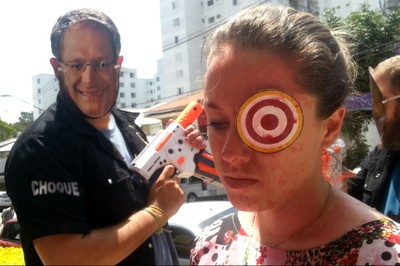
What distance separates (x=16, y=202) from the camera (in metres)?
1.42

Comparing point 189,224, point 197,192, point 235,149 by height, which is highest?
point 235,149

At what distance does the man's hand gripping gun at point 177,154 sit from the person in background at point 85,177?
0.04 metres

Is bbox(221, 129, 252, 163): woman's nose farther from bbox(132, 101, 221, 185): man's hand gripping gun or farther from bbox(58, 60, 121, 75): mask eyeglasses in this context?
bbox(58, 60, 121, 75): mask eyeglasses

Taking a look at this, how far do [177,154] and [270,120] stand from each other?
0.94m

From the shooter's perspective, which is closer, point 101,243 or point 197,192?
point 101,243

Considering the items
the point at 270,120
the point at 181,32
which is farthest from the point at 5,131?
the point at 270,120

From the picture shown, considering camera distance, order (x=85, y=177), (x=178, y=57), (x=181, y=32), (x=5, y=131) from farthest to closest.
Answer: (x=5, y=131) → (x=181, y=32) → (x=178, y=57) → (x=85, y=177)

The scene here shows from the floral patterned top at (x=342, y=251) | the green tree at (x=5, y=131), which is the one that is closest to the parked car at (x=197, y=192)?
the floral patterned top at (x=342, y=251)

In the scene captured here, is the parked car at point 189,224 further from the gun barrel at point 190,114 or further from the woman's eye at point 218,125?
the woman's eye at point 218,125

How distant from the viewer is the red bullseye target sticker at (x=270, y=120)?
2.86 ft

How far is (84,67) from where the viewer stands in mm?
1645

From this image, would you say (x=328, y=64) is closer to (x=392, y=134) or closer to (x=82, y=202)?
(x=82, y=202)

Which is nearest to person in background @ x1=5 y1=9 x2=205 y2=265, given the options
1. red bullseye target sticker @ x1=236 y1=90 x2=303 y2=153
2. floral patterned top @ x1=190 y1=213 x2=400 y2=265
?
floral patterned top @ x1=190 y1=213 x2=400 y2=265

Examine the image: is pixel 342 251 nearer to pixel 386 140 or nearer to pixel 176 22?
pixel 386 140
